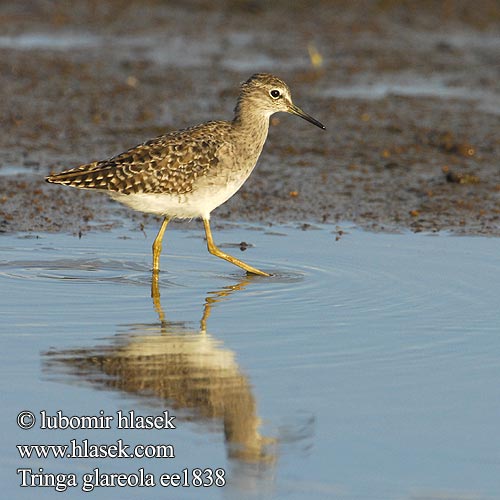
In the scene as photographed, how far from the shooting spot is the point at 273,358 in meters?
7.54

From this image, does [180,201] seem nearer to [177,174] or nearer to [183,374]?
[177,174]

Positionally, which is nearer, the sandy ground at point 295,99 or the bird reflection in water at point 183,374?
the bird reflection in water at point 183,374

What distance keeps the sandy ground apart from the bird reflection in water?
3656 millimetres

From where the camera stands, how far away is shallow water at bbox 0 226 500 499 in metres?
5.93

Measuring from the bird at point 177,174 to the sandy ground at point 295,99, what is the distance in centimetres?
161

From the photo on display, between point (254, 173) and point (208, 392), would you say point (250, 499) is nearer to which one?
point (208, 392)

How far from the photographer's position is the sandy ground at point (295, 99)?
12.2m

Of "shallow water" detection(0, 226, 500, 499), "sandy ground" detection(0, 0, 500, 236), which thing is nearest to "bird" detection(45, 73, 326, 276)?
"shallow water" detection(0, 226, 500, 499)

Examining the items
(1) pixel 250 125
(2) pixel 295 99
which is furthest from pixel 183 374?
(2) pixel 295 99

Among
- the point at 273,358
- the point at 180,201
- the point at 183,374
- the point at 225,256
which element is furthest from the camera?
the point at 225,256

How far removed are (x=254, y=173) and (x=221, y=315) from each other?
4855 millimetres

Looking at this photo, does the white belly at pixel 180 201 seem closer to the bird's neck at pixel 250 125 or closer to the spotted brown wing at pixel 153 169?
the spotted brown wing at pixel 153 169

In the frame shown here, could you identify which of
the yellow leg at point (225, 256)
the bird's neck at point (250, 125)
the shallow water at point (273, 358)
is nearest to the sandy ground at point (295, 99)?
the shallow water at point (273, 358)

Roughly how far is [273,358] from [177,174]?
2725mm
